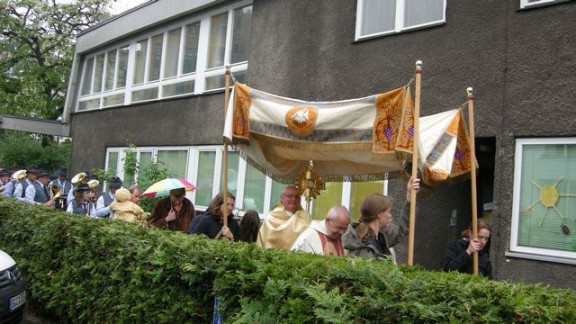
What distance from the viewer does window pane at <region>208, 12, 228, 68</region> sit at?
46.2ft

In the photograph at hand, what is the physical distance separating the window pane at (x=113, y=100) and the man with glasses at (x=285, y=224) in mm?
12452

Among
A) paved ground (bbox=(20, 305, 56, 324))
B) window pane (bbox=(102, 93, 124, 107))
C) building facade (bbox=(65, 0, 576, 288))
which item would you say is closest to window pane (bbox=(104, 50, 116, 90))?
window pane (bbox=(102, 93, 124, 107))

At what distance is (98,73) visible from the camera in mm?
19562

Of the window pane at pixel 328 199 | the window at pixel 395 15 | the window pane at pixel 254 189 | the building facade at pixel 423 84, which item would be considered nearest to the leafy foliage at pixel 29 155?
the building facade at pixel 423 84

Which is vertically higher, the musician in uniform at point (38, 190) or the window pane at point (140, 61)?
the window pane at point (140, 61)

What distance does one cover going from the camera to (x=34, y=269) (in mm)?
7332

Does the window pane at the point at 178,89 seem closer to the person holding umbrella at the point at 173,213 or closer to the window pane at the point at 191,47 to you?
the window pane at the point at 191,47

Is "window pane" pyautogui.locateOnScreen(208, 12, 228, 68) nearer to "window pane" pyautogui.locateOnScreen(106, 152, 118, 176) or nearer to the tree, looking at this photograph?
"window pane" pyautogui.locateOnScreen(106, 152, 118, 176)

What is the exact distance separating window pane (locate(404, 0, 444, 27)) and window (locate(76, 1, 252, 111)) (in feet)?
15.1

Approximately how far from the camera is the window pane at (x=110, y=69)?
18453mm

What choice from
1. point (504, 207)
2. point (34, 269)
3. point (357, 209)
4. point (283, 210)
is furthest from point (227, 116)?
point (357, 209)

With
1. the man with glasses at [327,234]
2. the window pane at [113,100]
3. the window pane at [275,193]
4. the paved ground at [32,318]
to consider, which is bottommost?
the paved ground at [32,318]

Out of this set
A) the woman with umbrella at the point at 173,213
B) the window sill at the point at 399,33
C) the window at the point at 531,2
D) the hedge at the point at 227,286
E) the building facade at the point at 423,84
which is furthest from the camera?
the window sill at the point at 399,33

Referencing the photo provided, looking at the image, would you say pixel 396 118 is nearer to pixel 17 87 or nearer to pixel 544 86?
pixel 544 86
